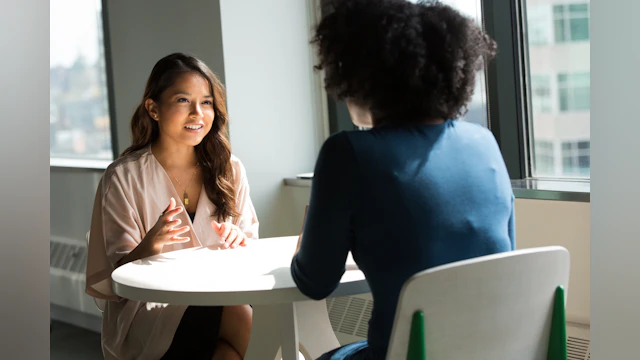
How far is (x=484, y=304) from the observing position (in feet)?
3.76

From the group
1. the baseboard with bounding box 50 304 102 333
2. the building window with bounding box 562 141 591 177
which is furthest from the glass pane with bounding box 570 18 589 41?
the baseboard with bounding box 50 304 102 333

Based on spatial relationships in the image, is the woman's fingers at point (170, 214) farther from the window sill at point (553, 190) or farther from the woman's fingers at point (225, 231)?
the window sill at point (553, 190)

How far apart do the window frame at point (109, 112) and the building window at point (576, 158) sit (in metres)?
2.52

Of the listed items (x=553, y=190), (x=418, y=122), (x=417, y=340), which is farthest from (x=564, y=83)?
(x=417, y=340)

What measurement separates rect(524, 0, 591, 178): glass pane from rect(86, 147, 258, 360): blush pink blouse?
4.23 ft

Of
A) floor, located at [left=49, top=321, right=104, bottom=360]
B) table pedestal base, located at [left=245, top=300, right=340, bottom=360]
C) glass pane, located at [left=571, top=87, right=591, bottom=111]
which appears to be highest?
glass pane, located at [left=571, top=87, right=591, bottom=111]

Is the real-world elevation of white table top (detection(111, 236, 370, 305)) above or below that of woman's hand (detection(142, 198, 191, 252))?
below

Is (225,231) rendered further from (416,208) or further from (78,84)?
(78,84)

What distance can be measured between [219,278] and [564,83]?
1673 millimetres

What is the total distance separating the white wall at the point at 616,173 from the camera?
1.28 metres

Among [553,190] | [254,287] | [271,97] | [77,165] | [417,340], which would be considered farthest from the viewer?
[77,165]

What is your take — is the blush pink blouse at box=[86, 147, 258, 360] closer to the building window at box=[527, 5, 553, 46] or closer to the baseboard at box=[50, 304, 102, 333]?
the building window at box=[527, 5, 553, 46]

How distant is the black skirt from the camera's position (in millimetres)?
2020

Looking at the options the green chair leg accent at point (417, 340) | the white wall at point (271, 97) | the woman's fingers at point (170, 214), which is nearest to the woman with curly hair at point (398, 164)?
the green chair leg accent at point (417, 340)
